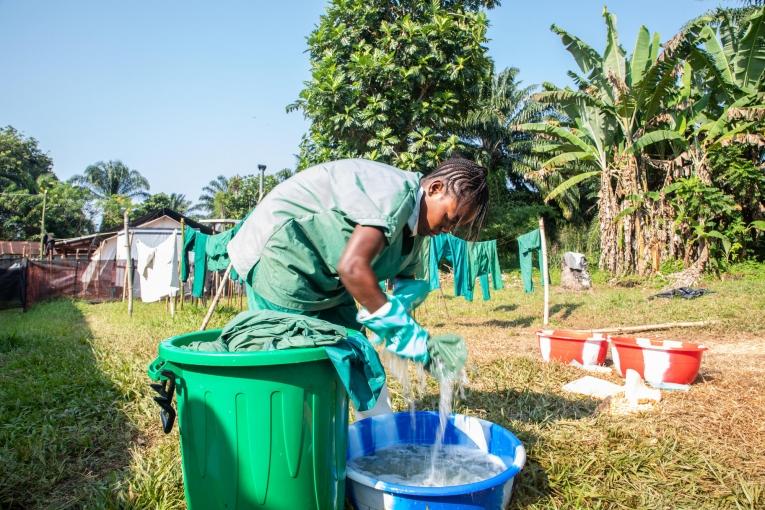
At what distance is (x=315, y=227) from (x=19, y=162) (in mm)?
37380

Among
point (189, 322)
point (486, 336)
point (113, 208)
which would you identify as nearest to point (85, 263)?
point (189, 322)

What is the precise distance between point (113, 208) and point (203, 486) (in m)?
37.3

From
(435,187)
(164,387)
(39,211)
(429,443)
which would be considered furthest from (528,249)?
(39,211)

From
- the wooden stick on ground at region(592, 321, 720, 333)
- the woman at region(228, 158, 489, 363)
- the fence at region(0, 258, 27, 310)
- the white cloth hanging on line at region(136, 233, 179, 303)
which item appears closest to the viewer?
the woman at region(228, 158, 489, 363)

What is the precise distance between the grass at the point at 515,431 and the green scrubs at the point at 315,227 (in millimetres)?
1066

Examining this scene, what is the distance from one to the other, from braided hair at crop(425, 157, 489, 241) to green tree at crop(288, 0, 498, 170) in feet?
32.8

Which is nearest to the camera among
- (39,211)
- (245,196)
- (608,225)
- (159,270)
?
(159,270)

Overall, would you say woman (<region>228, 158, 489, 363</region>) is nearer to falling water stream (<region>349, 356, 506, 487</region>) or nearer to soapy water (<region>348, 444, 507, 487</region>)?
falling water stream (<region>349, 356, 506, 487</region>)

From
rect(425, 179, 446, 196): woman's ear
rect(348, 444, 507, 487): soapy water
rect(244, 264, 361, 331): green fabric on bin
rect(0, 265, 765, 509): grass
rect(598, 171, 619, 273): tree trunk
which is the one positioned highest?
rect(598, 171, 619, 273): tree trunk

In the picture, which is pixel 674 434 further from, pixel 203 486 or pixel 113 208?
pixel 113 208

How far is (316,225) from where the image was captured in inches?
69.7

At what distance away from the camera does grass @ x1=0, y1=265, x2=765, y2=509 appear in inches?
88.3

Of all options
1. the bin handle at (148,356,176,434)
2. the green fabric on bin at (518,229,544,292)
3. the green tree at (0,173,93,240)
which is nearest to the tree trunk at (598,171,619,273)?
the green fabric on bin at (518,229,544,292)

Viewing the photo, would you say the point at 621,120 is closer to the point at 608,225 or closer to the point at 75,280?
the point at 608,225
